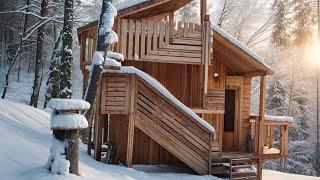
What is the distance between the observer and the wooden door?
1678cm

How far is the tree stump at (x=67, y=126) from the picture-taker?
793cm

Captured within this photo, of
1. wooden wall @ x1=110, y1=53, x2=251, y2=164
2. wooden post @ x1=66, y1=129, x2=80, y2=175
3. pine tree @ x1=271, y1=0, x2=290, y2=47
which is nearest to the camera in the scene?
wooden post @ x1=66, y1=129, x2=80, y2=175

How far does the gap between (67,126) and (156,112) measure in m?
5.35

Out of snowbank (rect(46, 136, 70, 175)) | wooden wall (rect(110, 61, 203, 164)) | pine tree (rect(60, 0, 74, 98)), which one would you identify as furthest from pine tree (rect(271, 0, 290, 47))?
snowbank (rect(46, 136, 70, 175))

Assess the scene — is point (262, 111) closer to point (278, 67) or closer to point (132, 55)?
point (132, 55)

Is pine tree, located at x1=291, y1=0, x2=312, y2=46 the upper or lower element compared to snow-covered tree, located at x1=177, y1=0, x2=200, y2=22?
lower

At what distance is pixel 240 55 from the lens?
15.1 metres

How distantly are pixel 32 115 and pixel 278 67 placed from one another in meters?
24.3

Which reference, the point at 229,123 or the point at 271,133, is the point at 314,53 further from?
the point at 271,133

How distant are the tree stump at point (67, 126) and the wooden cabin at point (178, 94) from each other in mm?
4595

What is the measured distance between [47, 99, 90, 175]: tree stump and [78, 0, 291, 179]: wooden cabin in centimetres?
459

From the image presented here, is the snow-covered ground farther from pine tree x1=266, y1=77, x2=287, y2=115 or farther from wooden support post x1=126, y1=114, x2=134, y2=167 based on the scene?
pine tree x1=266, y1=77, x2=287, y2=115

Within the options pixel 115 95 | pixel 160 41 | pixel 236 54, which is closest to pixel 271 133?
pixel 236 54

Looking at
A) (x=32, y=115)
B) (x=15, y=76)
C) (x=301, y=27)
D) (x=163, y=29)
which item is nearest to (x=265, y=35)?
(x=301, y=27)
